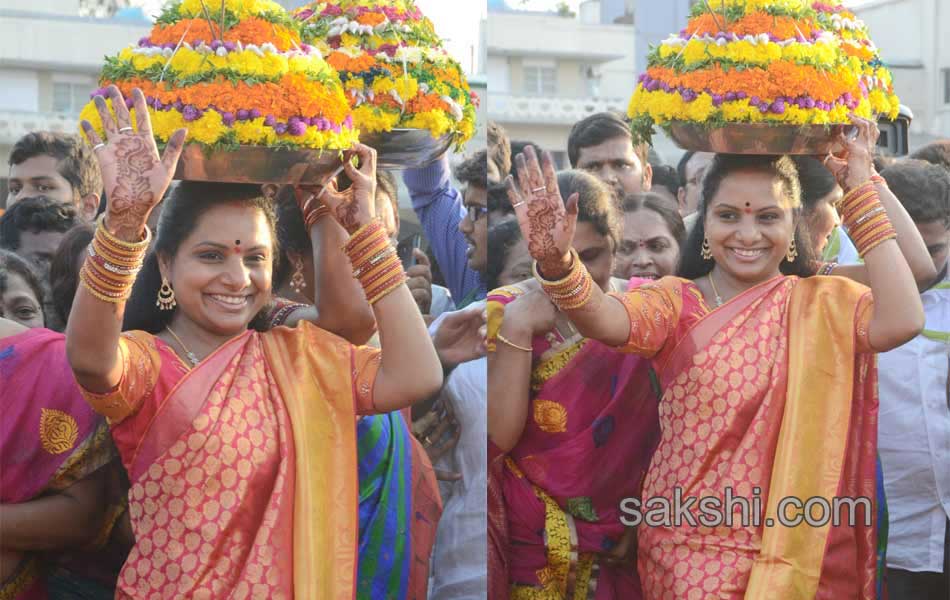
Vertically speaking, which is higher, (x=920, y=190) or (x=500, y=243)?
(x=920, y=190)

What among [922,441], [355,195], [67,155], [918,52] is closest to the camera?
[355,195]

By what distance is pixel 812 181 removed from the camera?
415 cm

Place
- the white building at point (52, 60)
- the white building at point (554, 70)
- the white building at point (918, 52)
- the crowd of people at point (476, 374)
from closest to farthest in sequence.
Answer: the crowd of people at point (476, 374) < the white building at point (52, 60) < the white building at point (554, 70) < the white building at point (918, 52)

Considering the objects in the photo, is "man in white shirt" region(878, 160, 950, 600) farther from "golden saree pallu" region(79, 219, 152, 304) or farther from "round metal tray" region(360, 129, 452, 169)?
"golden saree pallu" region(79, 219, 152, 304)

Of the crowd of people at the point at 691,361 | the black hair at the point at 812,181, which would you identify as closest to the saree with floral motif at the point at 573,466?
the crowd of people at the point at 691,361

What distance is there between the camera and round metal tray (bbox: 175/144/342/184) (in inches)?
130

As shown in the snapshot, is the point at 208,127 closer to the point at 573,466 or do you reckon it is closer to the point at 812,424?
the point at 573,466

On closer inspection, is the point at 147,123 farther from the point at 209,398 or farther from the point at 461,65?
the point at 461,65

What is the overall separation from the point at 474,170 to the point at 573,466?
94 cm

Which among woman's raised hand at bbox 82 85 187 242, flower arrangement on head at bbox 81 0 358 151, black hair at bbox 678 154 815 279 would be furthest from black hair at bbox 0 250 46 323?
black hair at bbox 678 154 815 279

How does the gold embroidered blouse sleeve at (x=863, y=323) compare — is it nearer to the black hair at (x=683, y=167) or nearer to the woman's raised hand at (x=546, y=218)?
the black hair at (x=683, y=167)

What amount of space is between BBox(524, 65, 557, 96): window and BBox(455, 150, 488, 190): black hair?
0.98ft

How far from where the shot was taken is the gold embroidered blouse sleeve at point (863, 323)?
3820mm

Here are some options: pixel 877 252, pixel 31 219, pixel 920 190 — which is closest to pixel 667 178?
pixel 877 252
